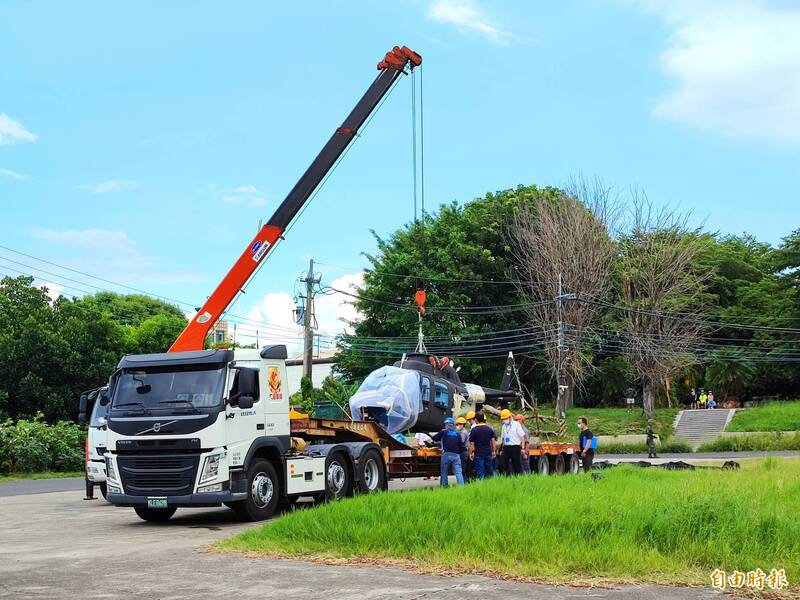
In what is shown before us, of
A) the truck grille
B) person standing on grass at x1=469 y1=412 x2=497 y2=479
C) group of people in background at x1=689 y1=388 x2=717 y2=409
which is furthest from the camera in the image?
group of people in background at x1=689 y1=388 x2=717 y2=409

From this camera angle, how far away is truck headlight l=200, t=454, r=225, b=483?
15.4 metres

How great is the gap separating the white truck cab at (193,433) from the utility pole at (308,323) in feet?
93.3

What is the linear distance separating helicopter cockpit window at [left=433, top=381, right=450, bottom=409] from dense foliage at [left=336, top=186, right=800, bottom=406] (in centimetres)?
3326

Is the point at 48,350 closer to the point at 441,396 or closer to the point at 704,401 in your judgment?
the point at 441,396

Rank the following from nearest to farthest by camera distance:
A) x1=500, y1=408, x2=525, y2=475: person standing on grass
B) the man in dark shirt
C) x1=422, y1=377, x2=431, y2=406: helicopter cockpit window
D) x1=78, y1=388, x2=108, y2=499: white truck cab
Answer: x1=78, y1=388, x2=108, y2=499: white truck cab
x1=500, y1=408, x2=525, y2=475: person standing on grass
x1=422, y1=377, x2=431, y2=406: helicopter cockpit window
the man in dark shirt

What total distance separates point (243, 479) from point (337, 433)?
3666 mm

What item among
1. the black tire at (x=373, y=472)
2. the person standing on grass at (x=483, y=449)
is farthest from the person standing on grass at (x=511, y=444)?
the black tire at (x=373, y=472)

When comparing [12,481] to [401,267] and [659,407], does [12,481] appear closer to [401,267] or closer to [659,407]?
[401,267]

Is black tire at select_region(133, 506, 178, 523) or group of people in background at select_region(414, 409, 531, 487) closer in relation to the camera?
black tire at select_region(133, 506, 178, 523)

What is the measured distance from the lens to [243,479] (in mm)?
15805

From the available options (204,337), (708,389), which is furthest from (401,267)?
(204,337)

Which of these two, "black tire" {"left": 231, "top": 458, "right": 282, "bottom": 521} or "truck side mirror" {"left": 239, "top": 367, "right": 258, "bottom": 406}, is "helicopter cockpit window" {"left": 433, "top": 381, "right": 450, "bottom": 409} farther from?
"truck side mirror" {"left": 239, "top": 367, "right": 258, "bottom": 406}

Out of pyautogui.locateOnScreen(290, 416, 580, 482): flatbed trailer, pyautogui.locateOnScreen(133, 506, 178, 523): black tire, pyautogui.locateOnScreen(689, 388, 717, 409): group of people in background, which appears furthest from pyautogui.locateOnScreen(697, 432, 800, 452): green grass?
pyautogui.locateOnScreen(133, 506, 178, 523): black tire

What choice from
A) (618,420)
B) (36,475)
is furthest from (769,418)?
(36,475)
